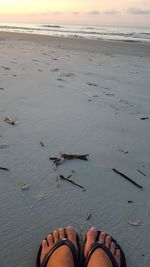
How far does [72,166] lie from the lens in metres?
2.72

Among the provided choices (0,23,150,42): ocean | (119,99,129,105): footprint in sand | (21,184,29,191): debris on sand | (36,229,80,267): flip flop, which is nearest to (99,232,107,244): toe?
(36,229,80,267): flip flop

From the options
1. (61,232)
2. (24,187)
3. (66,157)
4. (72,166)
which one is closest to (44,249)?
(61,232)

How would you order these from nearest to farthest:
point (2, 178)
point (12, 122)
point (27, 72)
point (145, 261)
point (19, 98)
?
point (145, 261), point (2, 178), point (12, 122), point (19, 98), point (27, 72)

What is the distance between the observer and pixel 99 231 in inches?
80.6

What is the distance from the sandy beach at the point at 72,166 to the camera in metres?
2.06

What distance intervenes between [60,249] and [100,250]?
22cm

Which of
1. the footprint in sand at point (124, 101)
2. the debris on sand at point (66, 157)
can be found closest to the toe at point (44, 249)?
the debris on sand at point (66, 157)

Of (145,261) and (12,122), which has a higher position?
(12,122)

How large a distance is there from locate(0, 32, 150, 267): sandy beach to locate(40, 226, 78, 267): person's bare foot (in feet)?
0.21

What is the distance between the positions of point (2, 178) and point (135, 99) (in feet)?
9.03

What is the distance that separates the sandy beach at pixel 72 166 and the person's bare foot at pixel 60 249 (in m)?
0.06

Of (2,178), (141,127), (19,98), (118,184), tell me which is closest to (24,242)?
(2,178)

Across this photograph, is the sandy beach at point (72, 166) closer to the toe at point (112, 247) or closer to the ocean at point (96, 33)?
the toe at point (112, 247)

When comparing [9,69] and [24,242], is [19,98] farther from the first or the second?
[24,242]
